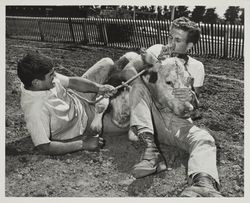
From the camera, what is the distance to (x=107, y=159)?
5.53 feet

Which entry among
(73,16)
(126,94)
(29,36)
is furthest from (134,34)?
(126,94)

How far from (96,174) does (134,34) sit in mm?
1595

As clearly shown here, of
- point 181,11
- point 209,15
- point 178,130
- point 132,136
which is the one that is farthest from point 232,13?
point 132,136

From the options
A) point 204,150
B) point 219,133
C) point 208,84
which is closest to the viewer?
point 204,150

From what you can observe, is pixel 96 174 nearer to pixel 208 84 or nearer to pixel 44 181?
pixel 44 181

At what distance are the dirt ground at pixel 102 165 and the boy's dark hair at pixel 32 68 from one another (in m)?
0.40

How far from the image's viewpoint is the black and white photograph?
5.05ft

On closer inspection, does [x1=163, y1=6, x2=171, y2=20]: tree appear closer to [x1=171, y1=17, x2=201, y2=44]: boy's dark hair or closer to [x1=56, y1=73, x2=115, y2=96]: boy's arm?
[x1=171, y1=17, x2=201, y2=44]: boy's dark hair

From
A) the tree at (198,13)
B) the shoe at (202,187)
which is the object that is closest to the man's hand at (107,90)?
the shoe at (202,187)

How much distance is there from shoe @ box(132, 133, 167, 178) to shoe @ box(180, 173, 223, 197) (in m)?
0.18

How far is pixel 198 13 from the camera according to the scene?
86.0 inches

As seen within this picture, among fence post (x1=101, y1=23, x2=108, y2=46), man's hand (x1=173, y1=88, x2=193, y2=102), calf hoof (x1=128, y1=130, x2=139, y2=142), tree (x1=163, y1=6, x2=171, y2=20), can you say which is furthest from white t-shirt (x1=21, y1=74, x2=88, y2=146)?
fence post (x1=101, y1=23, x2=108, y2=46)

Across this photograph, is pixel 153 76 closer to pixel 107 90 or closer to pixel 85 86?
pixel 107 90

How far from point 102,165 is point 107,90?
417 millimetres
